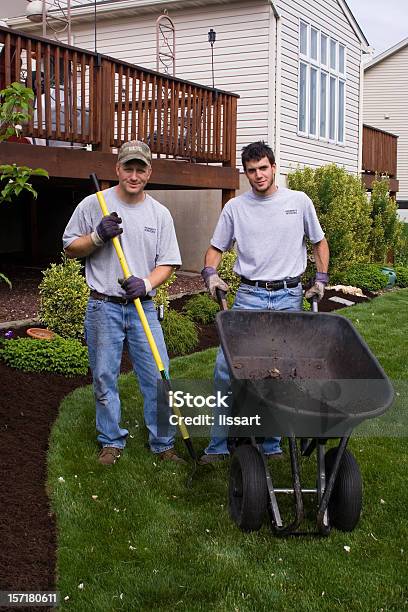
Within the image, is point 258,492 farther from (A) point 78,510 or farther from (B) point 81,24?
(B) point 81,24

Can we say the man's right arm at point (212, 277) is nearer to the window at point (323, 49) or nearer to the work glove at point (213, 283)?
the work glove at point (213, 283)

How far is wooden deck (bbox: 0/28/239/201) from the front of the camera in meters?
8.08

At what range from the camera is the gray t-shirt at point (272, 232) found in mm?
4449

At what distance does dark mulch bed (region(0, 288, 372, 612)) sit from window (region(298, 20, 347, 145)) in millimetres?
9025

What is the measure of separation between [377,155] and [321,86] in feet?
13.7

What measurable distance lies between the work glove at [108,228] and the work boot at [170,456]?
4.61ft

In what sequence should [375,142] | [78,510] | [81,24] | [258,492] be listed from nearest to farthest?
1. [258,492]
2. [78,510]
3. [81,24]
4. [375,142]

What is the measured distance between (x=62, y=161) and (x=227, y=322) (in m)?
5.00

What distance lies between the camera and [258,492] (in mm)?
3703

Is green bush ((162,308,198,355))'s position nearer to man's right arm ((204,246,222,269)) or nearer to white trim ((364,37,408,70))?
man's right arm ((204,246,222,269))

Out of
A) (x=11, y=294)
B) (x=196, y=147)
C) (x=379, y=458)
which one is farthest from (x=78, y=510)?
(x=196, y=147)

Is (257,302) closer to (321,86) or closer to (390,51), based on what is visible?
(321,86)

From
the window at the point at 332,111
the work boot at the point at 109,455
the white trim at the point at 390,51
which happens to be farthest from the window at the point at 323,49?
the white trim at the point at 390,51

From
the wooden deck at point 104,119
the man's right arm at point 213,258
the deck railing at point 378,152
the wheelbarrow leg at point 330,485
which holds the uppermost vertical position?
the deck railing at point 378,152
